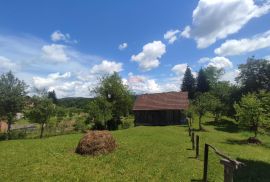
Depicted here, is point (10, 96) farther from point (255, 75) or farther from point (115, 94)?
point (255, 75)

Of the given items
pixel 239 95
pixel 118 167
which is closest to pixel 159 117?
pixel 239 95

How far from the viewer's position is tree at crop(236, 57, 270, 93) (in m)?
60.5

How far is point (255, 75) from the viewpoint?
61.2 meters

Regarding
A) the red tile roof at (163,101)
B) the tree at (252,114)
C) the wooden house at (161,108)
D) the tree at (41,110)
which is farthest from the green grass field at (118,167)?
the red tile roof at (163,101)

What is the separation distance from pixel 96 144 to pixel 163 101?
3910 cm

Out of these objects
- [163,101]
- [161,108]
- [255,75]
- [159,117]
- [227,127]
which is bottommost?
[227,127]

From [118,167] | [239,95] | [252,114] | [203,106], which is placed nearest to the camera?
[118,167]

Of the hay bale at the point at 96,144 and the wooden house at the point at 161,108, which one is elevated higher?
the wooden house at the point at 161,108

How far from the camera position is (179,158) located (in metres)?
18.3

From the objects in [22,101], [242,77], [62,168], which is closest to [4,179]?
[62,168]

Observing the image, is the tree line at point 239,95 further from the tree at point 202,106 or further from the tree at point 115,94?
the tree at point 115,94

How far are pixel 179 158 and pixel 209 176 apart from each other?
4.25 m

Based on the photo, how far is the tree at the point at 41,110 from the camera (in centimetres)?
3747

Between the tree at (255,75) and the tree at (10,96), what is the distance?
47770 mm
